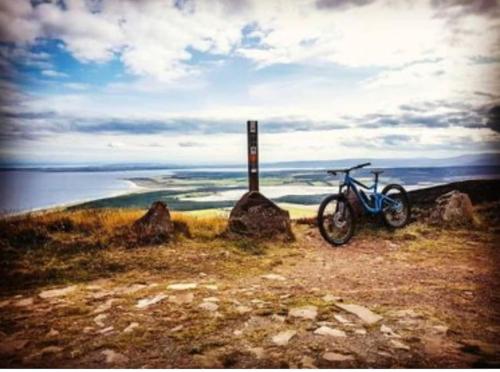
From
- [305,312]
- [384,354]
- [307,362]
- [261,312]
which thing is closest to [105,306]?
[261,312]

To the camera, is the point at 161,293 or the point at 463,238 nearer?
the point at 161,293

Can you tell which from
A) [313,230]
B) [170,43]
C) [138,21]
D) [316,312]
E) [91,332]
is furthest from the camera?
[313,230]

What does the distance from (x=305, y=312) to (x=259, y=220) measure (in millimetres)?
2327

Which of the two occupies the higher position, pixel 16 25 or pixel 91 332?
pixel 16 25

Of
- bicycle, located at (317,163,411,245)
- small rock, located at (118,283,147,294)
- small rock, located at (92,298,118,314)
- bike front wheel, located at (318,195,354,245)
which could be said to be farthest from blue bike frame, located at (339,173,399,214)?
small rock, located at (92,298,118,314)

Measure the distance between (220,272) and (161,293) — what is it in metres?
0.76

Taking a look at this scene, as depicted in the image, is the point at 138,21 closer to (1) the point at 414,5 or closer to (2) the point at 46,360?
(1) the point at 414,5

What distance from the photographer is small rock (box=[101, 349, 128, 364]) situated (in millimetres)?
2312

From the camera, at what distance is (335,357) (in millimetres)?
2316

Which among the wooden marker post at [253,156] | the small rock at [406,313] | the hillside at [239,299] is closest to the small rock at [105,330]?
the hillside at [239,299]

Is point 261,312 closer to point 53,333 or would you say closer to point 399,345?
point 399,345

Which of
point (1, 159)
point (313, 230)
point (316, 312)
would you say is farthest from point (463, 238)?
point (1, 159)

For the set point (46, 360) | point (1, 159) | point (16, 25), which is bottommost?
point (46, 360)

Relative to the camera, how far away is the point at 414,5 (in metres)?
4.42
